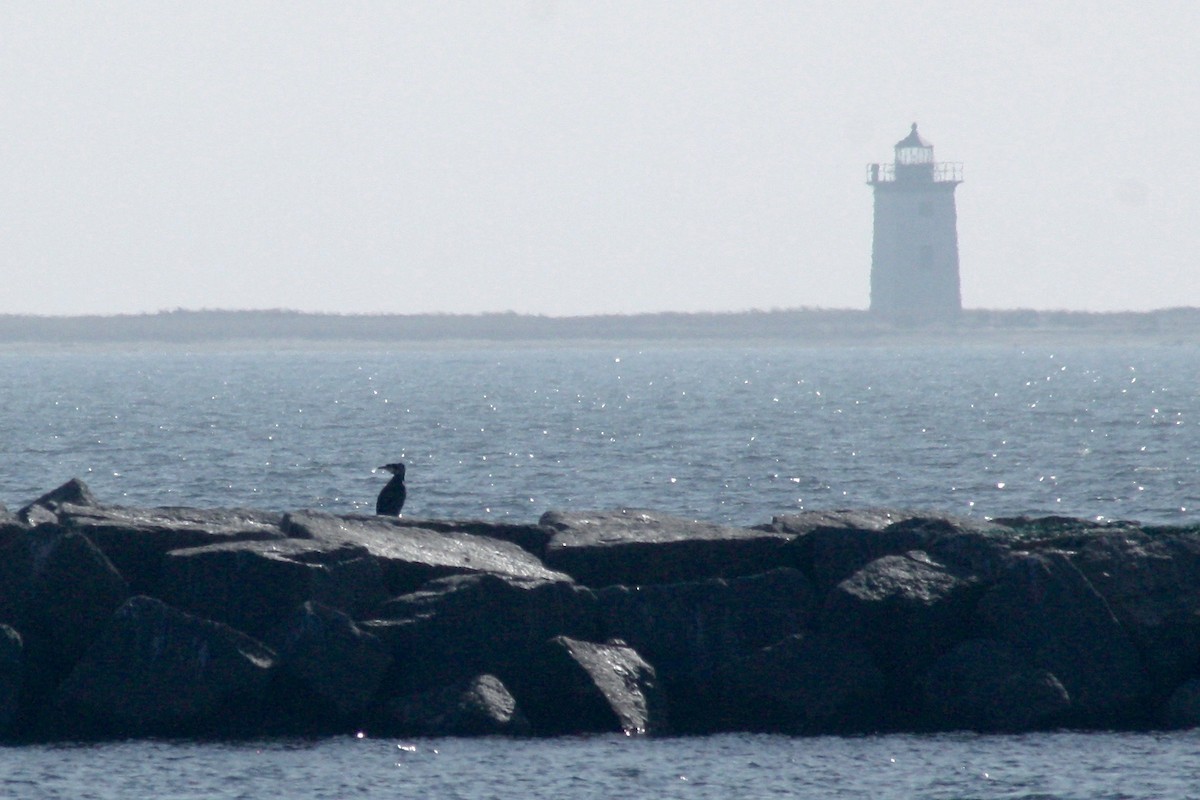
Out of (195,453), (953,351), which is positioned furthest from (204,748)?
(953,351)

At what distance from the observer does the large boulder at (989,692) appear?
13.9 meters

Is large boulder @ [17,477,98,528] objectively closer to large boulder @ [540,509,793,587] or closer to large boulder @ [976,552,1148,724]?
large boulder @ [540,509,793,587]

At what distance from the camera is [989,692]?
14.0 metres

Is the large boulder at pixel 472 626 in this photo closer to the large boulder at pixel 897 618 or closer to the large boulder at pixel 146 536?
the large boulder at pixel 146 536

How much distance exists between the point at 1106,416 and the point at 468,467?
24.8m

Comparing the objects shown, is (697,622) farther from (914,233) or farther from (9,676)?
(914,233)

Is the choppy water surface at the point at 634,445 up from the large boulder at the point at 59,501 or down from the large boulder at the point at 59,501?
down

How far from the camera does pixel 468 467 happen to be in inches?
1515

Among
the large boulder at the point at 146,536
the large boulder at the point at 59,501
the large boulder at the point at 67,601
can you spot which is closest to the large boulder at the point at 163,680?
the large boulder at the point at 67,601

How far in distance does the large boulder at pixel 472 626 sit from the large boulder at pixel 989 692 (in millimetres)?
2534

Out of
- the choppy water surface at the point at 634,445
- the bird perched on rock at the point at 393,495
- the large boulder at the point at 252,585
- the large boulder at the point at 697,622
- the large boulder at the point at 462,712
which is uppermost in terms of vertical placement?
the bird perched on rock at the point at 393,495

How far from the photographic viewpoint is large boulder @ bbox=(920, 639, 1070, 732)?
1388 centimetres

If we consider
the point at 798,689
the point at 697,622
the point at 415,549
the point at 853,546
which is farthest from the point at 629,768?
the point at 853,546

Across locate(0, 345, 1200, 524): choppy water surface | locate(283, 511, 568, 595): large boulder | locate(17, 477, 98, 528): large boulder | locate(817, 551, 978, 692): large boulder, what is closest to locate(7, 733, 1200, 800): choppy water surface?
locate(817, 551, 978, 692): large boulder
